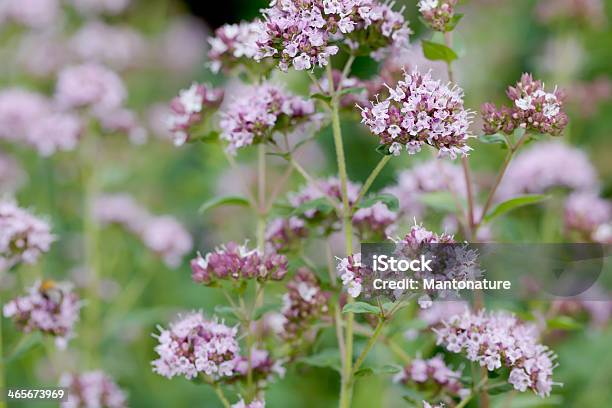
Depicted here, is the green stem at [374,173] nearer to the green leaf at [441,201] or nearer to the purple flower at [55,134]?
the green leaf at [441,201]

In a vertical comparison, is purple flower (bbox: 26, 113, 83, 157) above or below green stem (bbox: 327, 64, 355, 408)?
above

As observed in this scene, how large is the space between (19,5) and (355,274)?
3.05 meters

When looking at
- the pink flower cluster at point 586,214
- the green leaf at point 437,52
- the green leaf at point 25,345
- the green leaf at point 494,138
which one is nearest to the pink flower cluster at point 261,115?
the green leaf at point 437,52

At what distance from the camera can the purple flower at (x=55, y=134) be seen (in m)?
3.32

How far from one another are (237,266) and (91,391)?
2.58 ft

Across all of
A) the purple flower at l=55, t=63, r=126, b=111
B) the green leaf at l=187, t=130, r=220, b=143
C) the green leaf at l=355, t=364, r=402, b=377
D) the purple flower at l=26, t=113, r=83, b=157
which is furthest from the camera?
the purple flower at l=55, t=63, r=126, b=111

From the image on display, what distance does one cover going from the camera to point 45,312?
2389mm

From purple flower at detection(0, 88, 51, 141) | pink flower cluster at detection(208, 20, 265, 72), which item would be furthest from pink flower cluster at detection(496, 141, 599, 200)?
purple flower at detection(0, 88, 51, 141)

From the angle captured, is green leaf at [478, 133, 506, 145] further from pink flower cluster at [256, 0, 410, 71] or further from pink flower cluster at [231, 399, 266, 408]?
pink flower cluster at [231, 399, 266, 408]

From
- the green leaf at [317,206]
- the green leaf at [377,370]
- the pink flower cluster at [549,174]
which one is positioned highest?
the pink flower cluster at [549,174]

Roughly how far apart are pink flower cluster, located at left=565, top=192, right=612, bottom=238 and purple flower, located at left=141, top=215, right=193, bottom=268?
148 centimetres

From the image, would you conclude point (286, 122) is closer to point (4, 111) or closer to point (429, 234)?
point (429, 234)

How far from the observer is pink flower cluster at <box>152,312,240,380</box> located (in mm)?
1960

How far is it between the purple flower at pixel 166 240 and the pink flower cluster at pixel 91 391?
2.84 ft
